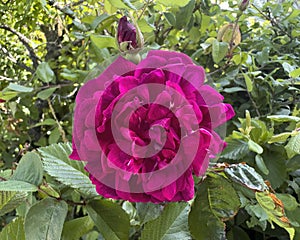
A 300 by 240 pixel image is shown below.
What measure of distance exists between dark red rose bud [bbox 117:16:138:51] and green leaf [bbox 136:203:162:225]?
124mm

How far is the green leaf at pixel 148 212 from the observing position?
0.33 m

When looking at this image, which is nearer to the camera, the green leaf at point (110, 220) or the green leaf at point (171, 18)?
the green leaf at point (110, 220)

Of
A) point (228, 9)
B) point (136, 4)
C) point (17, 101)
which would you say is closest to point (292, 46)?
point (228, 9)

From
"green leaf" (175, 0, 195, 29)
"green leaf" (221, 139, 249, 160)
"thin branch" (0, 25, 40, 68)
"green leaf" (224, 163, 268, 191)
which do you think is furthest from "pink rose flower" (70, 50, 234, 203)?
"thin branch" (0, 25, 40, 68)

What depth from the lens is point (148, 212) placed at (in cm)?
33

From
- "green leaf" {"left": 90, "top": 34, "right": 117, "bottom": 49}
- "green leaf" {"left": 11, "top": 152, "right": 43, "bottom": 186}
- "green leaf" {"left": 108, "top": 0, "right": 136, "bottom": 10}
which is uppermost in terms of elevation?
"green leaf" {"left": 108, "top": 0, "right": 136, "bottom": 10}

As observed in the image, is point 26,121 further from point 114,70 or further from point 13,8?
point 114,70

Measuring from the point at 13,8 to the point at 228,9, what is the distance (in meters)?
0.34

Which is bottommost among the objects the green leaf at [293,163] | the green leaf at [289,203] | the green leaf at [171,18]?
the green leaf at [289,203]

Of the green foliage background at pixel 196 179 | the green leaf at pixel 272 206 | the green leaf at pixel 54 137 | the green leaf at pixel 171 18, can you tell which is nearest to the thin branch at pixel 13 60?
the green foliage background at pixel 196 179

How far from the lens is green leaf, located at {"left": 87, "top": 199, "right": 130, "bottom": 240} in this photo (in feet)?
1.05

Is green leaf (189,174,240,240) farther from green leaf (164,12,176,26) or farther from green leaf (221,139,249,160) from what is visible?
green leaf (164,12,176,26)

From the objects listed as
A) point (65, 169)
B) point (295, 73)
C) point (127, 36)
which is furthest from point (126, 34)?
point (295, 73)

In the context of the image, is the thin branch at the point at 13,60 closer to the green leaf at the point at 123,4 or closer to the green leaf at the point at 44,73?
the green leaf at the point at 44,73
